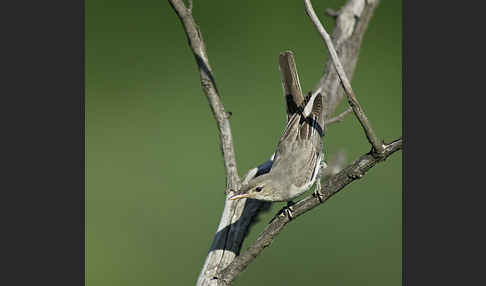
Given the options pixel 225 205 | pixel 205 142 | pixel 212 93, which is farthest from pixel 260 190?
pixel 205 142

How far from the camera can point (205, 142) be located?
4438mm

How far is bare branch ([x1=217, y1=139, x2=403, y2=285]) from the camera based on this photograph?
1.83 metres

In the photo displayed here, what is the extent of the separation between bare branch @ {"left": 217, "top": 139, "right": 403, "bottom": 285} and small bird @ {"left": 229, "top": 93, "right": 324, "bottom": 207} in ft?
0.82

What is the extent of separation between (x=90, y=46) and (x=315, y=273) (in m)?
3.02

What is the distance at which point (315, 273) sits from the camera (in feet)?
11.7

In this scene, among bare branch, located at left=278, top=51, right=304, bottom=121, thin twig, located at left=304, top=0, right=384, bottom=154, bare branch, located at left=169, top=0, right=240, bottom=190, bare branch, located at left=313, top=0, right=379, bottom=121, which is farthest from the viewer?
bare branch, located at left=313, top=0, right=379, bottom=121

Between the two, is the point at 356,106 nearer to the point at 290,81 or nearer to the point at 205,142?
the point at 290,81

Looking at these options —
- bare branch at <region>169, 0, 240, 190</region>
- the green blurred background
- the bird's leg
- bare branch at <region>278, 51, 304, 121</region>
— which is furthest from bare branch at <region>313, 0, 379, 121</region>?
the green blurred background

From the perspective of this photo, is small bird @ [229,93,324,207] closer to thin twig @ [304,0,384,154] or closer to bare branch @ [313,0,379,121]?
bare branch @ [313,0,379,121]

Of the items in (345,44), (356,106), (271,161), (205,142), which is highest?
(345,44)

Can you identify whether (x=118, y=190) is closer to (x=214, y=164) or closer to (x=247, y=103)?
(x=214, y=164)

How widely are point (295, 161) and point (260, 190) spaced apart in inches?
11.0

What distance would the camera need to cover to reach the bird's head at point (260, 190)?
88.0 inches

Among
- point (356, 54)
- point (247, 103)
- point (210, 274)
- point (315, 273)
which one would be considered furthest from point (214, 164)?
point (210, 274)
